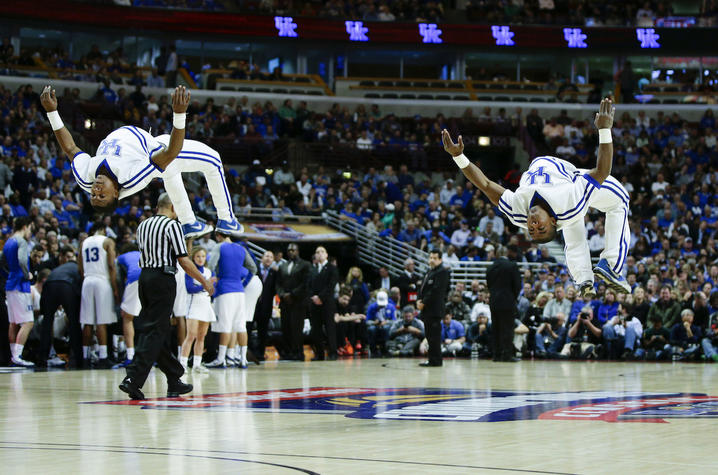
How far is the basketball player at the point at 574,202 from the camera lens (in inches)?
315

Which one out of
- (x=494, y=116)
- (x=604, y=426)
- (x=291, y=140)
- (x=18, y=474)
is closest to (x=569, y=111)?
(x=494, y=116)

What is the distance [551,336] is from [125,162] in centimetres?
1218

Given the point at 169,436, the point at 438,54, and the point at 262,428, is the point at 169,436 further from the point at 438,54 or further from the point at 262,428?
the point at 438,54

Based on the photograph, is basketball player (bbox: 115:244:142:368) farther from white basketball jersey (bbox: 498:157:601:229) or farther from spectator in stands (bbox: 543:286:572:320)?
spectator in stands (bbox: 543:286:572:320)

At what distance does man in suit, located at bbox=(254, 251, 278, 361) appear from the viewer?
54.7 ft

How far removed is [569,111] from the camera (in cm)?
3503

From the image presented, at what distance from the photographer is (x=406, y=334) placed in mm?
19672

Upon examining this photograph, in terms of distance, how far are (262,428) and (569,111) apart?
2956cm

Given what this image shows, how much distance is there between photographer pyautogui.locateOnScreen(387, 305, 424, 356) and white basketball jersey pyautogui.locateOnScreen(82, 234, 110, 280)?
6959 millimetres

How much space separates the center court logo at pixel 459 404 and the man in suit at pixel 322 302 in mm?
6245

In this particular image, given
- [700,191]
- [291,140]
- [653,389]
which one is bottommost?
[653,389]

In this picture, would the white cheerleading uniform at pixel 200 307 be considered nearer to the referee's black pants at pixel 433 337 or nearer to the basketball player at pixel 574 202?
the referee's black pants at pixel 433 337

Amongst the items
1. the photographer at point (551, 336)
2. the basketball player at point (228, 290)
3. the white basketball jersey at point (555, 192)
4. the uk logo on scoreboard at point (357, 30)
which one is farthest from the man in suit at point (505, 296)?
the uk logo on scoreboard at point (357, 30)

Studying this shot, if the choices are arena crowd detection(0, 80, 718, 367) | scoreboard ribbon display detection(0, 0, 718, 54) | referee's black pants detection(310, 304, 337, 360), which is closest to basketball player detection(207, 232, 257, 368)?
arena crowd detection(0, 80, 718, 367)
